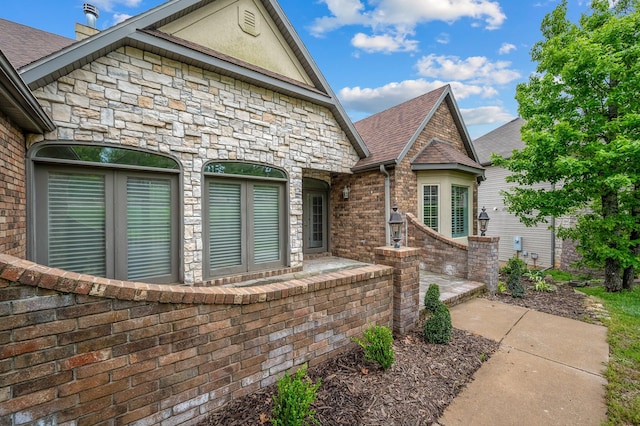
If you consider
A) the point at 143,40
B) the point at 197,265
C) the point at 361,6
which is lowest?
the point at 197,265

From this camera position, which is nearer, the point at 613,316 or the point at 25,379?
the point at 25,379

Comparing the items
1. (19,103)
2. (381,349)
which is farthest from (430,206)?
(19,103)

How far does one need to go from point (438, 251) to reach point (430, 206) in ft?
5.56

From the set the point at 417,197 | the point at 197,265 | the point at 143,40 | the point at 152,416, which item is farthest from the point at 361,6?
Answer: the point at 152,416

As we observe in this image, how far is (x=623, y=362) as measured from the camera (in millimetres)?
3414

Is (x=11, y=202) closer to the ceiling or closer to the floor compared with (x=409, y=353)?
closer to the ceiling

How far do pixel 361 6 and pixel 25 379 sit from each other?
1254 cm

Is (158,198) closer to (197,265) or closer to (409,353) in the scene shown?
(197,265)

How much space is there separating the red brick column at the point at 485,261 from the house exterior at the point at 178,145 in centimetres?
417

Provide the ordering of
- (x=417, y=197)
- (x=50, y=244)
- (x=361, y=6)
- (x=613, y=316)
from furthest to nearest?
(x=361, y=6) → (x=417, y=197) → (x=613, y=316) → (x=50, y=244)

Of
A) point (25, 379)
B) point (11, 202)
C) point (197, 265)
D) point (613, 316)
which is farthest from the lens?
point (197, 265)

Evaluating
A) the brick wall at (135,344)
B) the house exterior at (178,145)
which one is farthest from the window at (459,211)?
the brick wall at (135,344)

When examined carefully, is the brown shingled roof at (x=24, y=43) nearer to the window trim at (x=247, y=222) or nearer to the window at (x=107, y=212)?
the window at (x=107, y=212)

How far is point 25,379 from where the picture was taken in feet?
5.48
